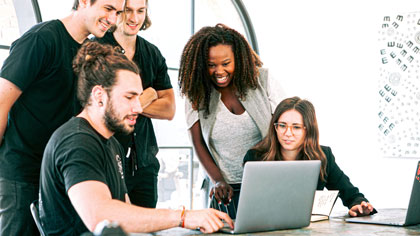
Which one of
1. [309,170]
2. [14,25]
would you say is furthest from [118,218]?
[14,25]

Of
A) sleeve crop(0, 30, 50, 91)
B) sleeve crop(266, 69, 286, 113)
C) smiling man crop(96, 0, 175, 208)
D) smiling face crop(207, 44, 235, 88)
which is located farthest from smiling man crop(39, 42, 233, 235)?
sleeve crop(266, 69, 286, 113)

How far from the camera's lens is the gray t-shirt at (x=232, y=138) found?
2627 millimetres

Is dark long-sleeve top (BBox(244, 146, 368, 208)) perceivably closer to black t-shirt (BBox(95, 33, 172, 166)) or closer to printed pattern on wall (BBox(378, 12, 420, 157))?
black t-shirt (BBox(95, 33, 172, 166))

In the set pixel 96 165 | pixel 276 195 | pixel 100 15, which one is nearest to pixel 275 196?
pixel 276 195

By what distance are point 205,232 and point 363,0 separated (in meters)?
3.40

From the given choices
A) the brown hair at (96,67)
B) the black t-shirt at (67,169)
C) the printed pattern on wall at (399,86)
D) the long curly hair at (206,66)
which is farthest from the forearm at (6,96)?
the printed pattern on wall at (399,86)

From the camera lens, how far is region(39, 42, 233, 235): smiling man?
149cm

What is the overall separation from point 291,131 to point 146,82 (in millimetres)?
722

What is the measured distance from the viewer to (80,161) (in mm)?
1517

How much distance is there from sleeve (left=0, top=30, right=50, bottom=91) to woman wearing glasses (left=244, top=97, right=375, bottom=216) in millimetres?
1053

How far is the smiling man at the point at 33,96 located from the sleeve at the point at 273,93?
940 millimetres

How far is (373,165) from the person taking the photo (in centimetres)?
450

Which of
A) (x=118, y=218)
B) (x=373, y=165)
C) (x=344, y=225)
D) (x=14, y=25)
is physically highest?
(x=14, y=25)

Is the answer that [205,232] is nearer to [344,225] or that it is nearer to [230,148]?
[344,225]
